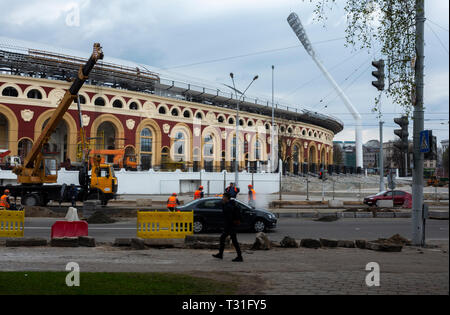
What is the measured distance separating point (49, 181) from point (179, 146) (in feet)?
110

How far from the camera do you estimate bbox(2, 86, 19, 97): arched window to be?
47000 mm

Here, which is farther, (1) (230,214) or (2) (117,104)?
(2) (117,104)

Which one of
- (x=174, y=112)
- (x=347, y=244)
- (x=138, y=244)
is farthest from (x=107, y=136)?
(x=347, y=244)

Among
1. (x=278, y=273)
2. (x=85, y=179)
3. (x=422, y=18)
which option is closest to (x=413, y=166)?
(x=422, y=18)

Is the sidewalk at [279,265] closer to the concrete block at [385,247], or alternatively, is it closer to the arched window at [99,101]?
the concrete block at [385,247]

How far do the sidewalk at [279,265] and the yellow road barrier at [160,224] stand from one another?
191cm

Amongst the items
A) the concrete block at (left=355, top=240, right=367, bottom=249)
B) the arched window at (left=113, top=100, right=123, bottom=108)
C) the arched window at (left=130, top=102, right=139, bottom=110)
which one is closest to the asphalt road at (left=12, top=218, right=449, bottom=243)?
the concrete block at (left=355, top=240, right=367, bottom=249)

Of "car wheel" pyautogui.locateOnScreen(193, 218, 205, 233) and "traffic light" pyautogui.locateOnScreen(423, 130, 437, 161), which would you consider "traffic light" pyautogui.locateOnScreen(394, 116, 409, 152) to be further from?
"car wheel" pyautogui.locateOnScreen(193, 218, 205, 233)

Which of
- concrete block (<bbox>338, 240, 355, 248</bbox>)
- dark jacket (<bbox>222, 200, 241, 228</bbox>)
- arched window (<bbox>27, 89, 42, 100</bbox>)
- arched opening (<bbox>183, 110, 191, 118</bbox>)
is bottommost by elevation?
concrete block (<bbox>338, 240, 355, 248</bbox>)

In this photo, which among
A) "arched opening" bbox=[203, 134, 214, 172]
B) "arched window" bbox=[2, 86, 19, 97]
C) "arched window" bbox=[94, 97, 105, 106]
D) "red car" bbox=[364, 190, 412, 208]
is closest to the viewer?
"red car" bbox=[364, 190, 412, 208]

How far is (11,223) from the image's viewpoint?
13.3 meters

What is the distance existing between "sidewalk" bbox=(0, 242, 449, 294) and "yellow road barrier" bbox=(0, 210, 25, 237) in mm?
2391

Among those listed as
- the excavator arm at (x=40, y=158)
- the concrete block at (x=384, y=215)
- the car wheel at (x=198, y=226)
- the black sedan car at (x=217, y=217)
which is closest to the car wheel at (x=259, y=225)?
the black sedan car at (x=217, y=217)

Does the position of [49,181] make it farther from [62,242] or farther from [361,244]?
[361,244]
